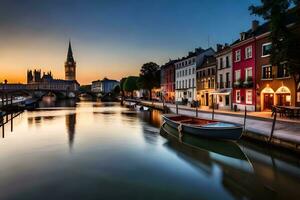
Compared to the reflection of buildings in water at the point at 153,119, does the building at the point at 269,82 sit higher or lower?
higher

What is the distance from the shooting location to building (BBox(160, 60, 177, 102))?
68500 mm

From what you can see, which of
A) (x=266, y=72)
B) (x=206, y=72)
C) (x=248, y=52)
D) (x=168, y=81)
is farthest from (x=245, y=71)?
(x=168, y=81)

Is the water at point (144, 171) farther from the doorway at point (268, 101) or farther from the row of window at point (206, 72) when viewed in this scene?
the row of window at point (206, 72)

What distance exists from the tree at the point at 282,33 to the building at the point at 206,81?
78.2ft

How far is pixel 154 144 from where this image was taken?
65.7ft

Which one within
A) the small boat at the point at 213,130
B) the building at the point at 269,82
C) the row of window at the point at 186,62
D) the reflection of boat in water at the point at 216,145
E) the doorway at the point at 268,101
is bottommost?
the reflection of boat in water at the point at 216,145

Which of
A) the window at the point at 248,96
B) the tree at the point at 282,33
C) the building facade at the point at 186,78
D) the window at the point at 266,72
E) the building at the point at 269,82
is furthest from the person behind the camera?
the building facade at the point at 186,78

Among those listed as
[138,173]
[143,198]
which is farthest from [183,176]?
[143,198]

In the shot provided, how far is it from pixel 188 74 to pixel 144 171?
151 ft

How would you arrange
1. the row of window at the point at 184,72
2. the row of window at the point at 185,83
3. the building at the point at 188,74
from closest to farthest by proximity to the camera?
the building at the point at 188,74 < the row of window at the point at 185,83 < the row of window at the point at 184,72

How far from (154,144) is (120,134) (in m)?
6.16

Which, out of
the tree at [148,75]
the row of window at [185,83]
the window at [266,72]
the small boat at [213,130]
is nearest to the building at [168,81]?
the tree at [148,75]

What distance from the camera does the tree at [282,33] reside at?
18.0 meters

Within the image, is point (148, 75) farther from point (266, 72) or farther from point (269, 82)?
point (269, 82)
